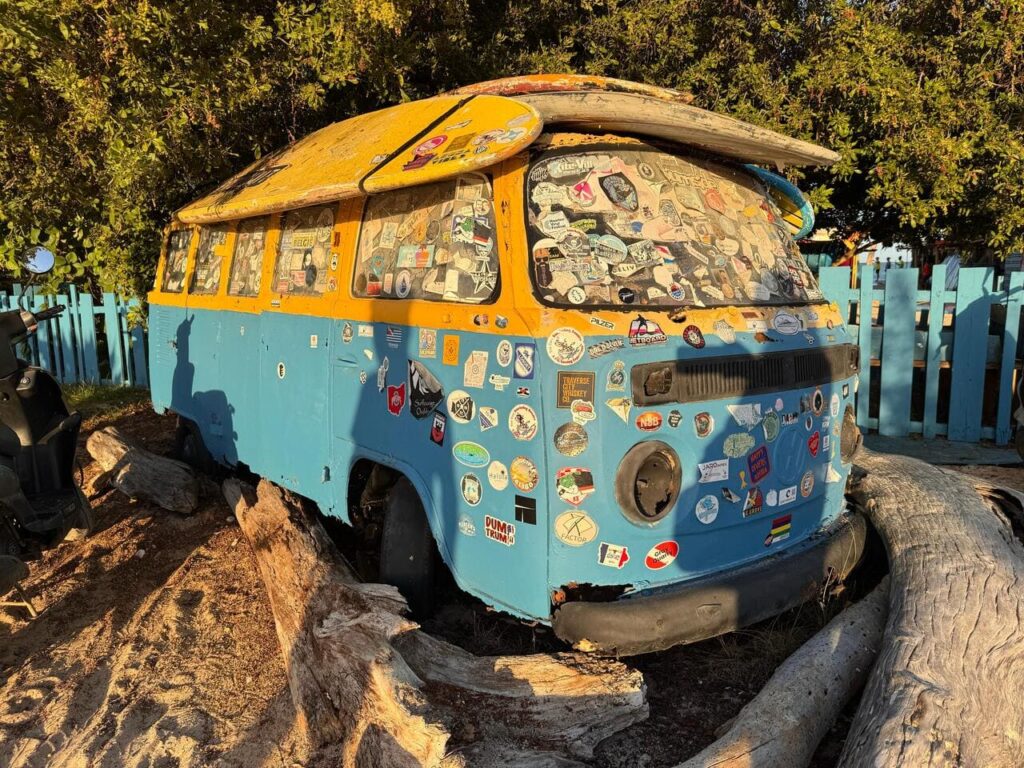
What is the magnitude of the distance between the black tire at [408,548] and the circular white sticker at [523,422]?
869mm

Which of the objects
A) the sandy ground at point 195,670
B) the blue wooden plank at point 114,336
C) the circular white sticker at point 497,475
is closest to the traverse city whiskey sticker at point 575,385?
the circular white sticker at point 497,475

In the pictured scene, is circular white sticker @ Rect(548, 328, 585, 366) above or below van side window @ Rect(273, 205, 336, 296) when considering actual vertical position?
below

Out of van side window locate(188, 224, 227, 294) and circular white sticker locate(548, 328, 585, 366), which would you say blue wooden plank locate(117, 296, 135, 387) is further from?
circular white sticker locate(548, 328, 585, 366)

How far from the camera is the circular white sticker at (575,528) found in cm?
284

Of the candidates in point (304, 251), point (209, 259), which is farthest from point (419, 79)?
point (304, 251)

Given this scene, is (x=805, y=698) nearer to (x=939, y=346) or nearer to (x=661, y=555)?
(x=661, y=555)

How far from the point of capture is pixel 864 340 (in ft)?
23.9

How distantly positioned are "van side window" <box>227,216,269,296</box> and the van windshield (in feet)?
7.80

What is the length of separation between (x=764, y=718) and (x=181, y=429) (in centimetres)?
525

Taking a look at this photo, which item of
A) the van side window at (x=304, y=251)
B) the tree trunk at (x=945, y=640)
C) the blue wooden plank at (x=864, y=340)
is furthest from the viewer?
the blue wooden plank at (x=864, y=340)

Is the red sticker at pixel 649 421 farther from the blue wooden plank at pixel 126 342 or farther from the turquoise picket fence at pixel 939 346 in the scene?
the blue wooden plank at pixel 126 342

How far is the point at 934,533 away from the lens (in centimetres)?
366

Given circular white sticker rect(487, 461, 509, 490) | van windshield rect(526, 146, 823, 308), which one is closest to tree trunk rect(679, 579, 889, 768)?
circular white sticker rect(487, 461, 509, 490)

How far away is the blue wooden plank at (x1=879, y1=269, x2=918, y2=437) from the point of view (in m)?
7.11
